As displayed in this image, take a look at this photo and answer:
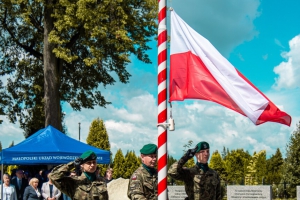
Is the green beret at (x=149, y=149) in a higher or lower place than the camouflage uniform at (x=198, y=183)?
higher

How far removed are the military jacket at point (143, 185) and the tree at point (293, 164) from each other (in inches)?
804

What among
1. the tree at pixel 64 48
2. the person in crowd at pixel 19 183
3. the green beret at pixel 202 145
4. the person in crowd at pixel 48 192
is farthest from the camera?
the tree at pixel 64 48

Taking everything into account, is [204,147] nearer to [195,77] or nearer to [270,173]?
[195,77]

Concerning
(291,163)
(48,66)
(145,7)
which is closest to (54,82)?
(48,66)

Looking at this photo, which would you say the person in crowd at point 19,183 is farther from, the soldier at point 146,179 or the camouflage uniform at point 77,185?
the soldier at point 146,179

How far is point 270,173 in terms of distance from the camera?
37.4m

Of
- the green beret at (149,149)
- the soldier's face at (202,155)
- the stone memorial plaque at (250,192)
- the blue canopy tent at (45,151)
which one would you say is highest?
the blue canopy tent at (45,151)

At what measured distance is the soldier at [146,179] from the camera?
273 inches

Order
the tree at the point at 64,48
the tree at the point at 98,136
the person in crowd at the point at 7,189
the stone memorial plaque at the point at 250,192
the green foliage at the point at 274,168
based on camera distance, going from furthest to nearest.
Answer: the tree at the point at 98,136 < the green foliage at the point at 274,168 < the tree at the point at 64,48 < the stone memorial plaque at the point at 250,192 < the person in crowd at the point at 7,189

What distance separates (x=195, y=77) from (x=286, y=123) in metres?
1.31

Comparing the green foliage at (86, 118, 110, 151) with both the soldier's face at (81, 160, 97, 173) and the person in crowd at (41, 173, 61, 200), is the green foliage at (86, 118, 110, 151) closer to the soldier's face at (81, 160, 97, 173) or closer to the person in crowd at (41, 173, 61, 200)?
the person in crowd at (41, 173, 61, 200)

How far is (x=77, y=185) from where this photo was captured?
702cm

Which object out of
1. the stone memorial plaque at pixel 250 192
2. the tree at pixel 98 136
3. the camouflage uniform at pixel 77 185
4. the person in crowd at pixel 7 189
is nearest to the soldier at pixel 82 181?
the camouflage uniform at pixel 77 185

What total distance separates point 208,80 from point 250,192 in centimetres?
1236
